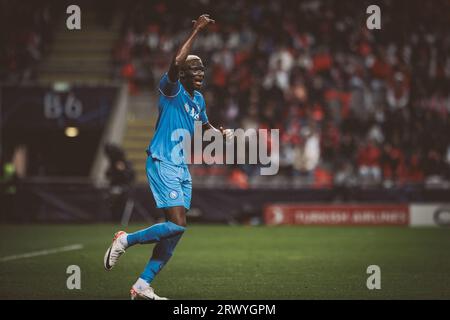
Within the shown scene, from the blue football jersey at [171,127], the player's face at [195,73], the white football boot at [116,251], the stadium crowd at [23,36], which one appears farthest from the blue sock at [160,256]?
the stadium crowd at [23,36]

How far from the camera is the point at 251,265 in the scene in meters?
12.2

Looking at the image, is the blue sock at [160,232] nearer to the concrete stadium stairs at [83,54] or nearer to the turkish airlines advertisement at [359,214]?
the turkish airlines advertisement at [359,214]

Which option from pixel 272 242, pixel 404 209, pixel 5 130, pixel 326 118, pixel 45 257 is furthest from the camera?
pixel 5 130

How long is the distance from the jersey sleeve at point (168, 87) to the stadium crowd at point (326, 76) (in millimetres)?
14414

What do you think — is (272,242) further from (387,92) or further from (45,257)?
(387,92)

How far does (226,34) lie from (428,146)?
788 cm

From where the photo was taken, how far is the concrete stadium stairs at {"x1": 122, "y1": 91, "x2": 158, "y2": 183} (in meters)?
26.4

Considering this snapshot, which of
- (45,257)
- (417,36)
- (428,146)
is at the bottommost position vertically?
(45,257)

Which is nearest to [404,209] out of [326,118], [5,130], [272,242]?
[326,118]

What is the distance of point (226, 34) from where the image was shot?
27.3 m

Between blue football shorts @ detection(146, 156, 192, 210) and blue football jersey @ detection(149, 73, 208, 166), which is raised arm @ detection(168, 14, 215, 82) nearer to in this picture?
blue football jersey @ detection(149, 73, 208, 166)

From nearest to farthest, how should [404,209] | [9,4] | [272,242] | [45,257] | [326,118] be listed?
1. [45,257]
2. [272,242]
3. [404,209]
4. [326,118]
5. [9,4]

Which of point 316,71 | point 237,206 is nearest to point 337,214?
point 237,206

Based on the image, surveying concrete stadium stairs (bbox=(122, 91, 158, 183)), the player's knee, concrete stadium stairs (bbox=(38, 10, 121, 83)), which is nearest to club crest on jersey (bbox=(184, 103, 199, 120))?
the player's knee
